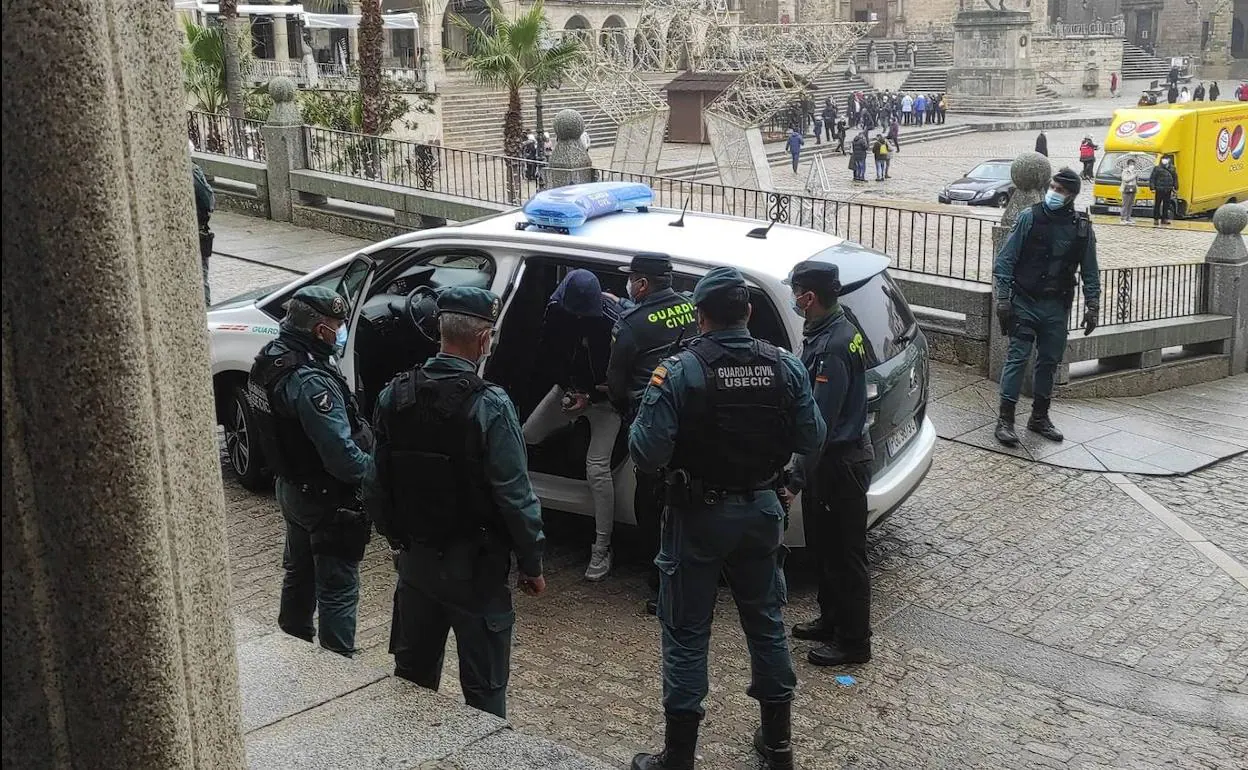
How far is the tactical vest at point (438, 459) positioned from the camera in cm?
427

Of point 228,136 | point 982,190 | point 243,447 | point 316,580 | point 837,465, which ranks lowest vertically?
point 982,190

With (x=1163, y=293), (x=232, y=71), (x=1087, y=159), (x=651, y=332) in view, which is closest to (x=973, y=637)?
(x=651, y=332)

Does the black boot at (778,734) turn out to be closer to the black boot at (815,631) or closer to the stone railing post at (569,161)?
the black boot at (815,631)

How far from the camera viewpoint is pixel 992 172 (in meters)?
30.2

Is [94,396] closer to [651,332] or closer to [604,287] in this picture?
[651,332]

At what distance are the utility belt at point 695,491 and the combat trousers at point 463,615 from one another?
2.21 feet

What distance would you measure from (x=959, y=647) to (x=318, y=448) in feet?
10.4

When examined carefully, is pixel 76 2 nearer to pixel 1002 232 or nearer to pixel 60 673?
pixel 60 673

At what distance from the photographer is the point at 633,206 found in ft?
25.0

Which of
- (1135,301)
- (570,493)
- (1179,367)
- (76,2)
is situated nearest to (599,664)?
(570,493)

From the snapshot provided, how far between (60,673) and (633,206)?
586cm

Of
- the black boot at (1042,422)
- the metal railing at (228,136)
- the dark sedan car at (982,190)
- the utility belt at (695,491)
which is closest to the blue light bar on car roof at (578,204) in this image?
the utility belt at (695,491)

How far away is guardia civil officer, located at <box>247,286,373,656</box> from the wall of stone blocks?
66.4m

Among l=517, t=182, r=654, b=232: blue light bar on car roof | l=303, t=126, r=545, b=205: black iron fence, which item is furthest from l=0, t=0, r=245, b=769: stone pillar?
l=303, t=126, r=545, b=205: black iron fence
